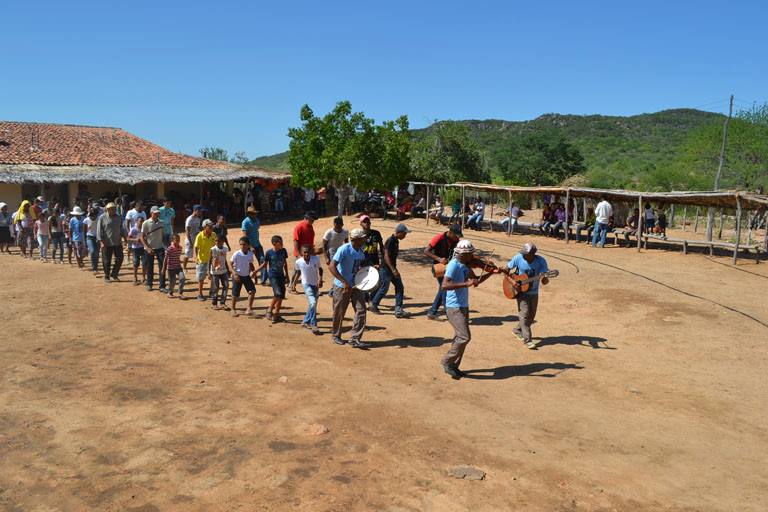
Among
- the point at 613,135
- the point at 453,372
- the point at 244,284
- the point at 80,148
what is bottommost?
the point at 453,372

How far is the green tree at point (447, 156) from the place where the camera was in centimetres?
3188

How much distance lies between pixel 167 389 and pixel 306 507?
304 cm

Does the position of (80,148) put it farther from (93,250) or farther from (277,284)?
(277,284)

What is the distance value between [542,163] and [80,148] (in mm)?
34840

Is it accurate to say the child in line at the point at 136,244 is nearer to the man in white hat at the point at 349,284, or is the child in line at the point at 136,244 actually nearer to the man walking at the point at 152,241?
the man walking at the point at 152,241

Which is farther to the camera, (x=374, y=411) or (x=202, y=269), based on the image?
(x=202, y=269)

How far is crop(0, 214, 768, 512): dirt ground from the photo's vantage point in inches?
186

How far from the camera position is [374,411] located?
6.31m

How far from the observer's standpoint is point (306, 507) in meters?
4.40

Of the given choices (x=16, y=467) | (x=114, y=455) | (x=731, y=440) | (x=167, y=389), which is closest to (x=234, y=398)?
(x=167, y=389)

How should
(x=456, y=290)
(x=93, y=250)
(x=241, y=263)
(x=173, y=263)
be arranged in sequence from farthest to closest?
1. (x=93, y=250)
2. (x=173, y=263)
3. (x=241, y=263)
4. (x=456, y=290)

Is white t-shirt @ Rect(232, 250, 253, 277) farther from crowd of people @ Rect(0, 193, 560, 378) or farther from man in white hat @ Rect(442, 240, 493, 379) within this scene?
man in white hat @ Rect(442, 240, 493, 379)

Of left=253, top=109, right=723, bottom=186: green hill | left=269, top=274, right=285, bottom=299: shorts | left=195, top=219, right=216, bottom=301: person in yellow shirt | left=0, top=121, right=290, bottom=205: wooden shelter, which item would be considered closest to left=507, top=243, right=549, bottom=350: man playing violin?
A: left=269, top=274, right=285, bottom=299: shorts

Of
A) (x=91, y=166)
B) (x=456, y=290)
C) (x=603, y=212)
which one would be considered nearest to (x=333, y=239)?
(x=456, y=290)
